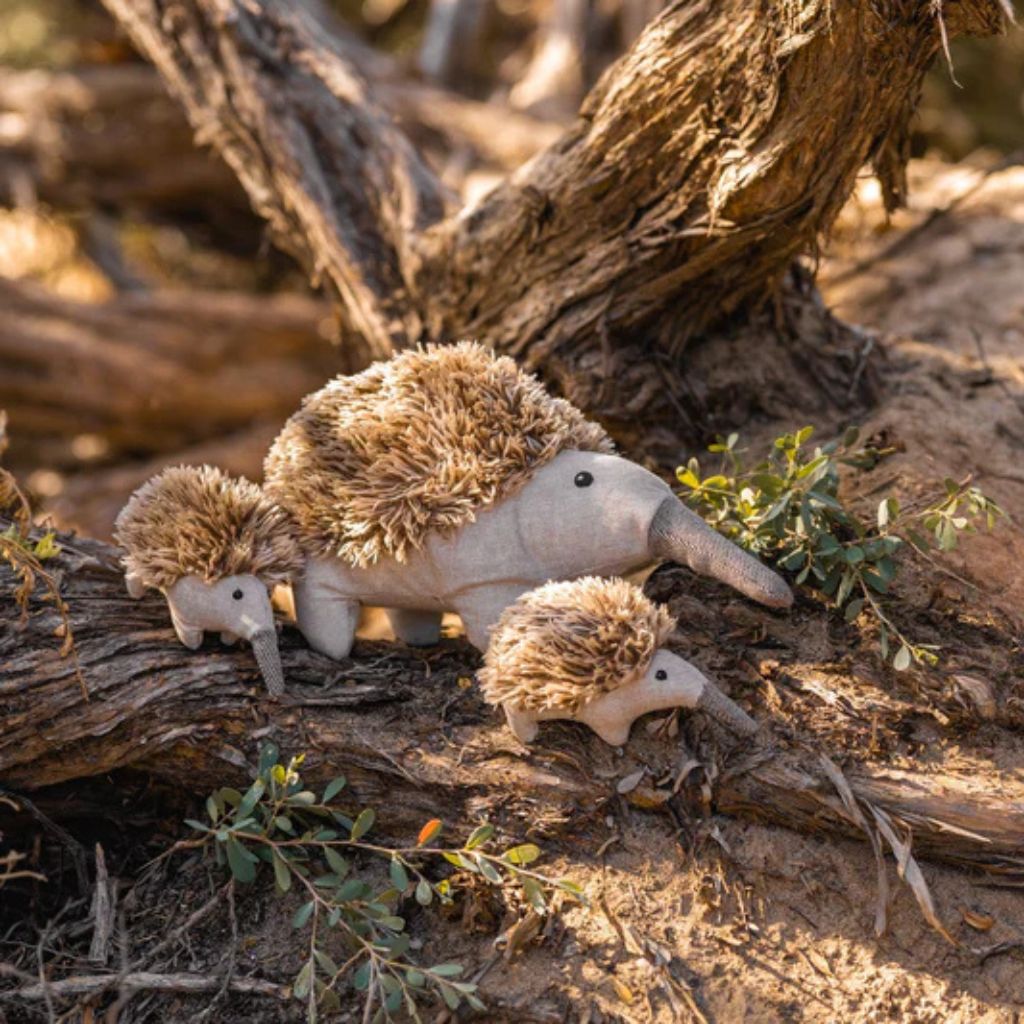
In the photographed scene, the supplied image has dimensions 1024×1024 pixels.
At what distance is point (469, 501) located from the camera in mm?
2248

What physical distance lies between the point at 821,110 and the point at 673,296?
0.69 meters

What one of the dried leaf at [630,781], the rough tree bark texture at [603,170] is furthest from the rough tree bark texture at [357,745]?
the rough tree bark texture at [603,170]

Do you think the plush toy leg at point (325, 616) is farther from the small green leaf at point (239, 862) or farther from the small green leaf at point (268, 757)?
the small green leaf at point (239, 862)

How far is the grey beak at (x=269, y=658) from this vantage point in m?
2.29

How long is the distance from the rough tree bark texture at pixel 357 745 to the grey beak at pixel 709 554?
28cm

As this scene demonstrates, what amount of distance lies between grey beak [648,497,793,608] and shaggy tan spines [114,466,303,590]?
0.80m

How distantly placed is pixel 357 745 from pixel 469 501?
565 mm

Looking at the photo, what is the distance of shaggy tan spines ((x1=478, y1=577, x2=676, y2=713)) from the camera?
2.04 metres

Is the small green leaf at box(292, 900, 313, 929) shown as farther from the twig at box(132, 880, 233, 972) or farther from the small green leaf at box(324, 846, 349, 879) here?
the twig at box(132, 880, 233, 972)

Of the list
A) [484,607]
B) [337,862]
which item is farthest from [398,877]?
[484,607]

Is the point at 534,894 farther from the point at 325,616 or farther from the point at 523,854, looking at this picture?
the point at 325,616

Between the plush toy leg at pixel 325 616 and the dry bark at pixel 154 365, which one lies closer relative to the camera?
the plush toy leg at pixel 325 616

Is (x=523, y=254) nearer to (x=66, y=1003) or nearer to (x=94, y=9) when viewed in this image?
(x=66, y=1003)

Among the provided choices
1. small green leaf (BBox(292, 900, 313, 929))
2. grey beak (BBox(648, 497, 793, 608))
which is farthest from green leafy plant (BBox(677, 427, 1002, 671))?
small green leaf (BBox(292, 900, 313, 929))
